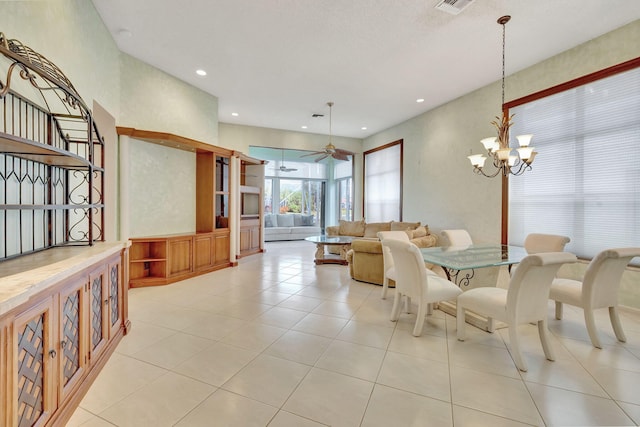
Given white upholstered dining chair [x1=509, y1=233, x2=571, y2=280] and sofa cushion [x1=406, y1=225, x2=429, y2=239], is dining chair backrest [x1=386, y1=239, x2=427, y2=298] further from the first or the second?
sofa cushion [x1=406, y1=225, x2=429, y2=239]

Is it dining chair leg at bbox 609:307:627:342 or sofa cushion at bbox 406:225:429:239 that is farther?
sofa cushion at bbox 406:225:429:239

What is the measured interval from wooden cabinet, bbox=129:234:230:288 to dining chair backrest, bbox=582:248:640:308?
5024mm

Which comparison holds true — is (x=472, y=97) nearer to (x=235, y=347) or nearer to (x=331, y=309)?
(x=331, y=309)

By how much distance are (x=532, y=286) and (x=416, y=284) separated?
909 millimetres

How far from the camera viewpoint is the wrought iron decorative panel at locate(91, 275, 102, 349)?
1.98 m

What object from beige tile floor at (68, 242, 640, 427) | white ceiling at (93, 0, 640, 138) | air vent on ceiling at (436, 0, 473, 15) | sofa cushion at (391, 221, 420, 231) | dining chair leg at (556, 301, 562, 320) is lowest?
beige tile floor at (68, 242, 640, 427)

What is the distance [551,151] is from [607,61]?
1.15m

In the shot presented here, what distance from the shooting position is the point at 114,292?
2.46 m

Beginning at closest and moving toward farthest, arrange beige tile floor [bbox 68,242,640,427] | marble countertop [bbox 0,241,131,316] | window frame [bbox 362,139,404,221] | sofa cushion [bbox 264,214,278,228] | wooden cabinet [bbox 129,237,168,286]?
marble countertop [bbox 0,241,131,316], beige tile floor [bbox 68,242,640,427], wooden cabinet [bbox 129,237,168,286], window frame [bbox 362,139,404,221], sofa cushion [bbox 264,214,278,228]

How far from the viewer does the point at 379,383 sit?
76.5 inches

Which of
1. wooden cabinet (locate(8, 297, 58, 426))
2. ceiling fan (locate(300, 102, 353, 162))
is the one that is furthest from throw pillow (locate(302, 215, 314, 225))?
wooden cabinet (locate(8, 297, 58, 426))

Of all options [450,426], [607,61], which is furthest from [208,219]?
[607,61]

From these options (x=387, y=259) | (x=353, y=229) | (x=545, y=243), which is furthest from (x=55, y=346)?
(x=353, y=229)

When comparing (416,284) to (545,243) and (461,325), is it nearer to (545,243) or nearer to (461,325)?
(461,325)
